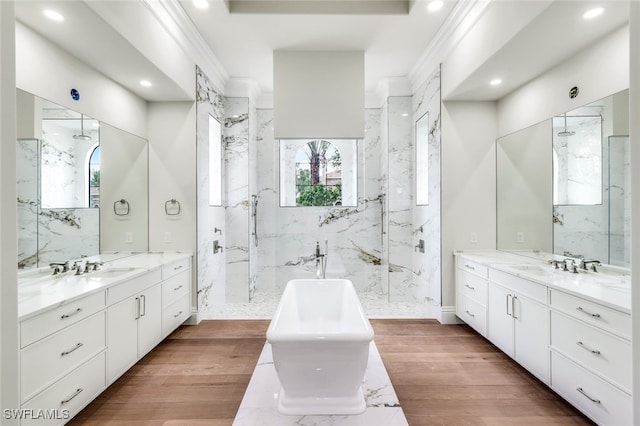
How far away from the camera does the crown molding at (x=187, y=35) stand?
2.57 metres

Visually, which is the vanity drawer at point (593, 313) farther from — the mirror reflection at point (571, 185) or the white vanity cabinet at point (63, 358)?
the white vanity cabinet at point (63, 358)

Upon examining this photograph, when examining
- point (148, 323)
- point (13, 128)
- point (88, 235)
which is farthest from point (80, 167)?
point (13, 128)

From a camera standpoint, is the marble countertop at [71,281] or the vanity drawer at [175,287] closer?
the marble countertop at [71,281]

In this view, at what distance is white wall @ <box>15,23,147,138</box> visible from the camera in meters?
2.03

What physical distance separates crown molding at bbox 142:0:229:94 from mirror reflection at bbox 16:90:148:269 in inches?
41.4

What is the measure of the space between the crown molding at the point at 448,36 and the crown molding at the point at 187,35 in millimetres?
2437

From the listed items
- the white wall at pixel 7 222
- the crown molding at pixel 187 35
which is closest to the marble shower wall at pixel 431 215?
the crown molding at pixel 187 35

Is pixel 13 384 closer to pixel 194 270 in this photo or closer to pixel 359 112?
pixel 194 270

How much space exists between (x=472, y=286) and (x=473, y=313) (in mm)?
272

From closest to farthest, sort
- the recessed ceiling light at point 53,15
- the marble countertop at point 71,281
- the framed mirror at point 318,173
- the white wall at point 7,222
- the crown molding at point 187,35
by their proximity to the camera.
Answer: the white wall at point 7,222, the marble countertop at point 71,281, the recessed ceiling light at point 53,15, the crown molding at point 187,35, the framed mirror at point 318,173

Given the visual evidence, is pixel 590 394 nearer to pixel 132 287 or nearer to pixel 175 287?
pixel 132 287

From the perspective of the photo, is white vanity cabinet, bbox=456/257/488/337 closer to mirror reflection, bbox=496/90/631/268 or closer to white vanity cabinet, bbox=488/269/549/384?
white vanity cabinet, bbox=488/269/549/384

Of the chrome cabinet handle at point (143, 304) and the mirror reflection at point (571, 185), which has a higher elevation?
the mirror reflection at point (571, 185)

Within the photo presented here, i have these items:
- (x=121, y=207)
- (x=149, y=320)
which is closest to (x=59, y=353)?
(x=149, y=320)
